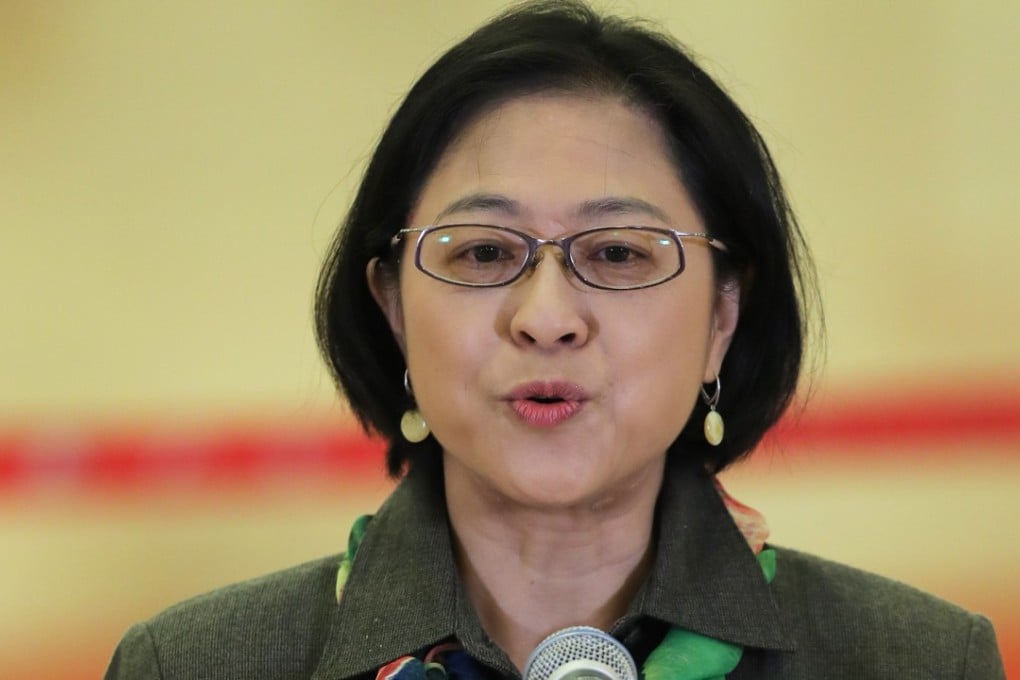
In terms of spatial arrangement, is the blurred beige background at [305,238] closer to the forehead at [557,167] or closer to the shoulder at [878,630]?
the shoulder at [878,630]

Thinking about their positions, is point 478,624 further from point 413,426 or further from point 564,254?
point 564,254

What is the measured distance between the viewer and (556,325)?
1.34 metres

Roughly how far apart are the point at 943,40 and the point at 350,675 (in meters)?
2.80

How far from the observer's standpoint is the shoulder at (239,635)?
5.00ft

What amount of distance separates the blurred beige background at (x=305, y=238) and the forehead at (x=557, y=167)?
1.82m

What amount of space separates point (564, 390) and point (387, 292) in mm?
385

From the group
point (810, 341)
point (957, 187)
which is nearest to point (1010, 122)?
point (957, 187)

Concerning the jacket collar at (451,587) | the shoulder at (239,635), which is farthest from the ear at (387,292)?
the shoulder at (239,635)

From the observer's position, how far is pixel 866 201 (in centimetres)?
345

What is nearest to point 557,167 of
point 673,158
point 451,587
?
point 673,158

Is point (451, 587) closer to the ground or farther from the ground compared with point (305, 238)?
closer to the ground

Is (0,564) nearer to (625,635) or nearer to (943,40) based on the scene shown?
(625,635)

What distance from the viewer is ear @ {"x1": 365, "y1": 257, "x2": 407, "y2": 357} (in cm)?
162

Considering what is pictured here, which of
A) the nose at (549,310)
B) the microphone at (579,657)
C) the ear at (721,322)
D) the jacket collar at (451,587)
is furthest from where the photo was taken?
the ear at (721,322)
